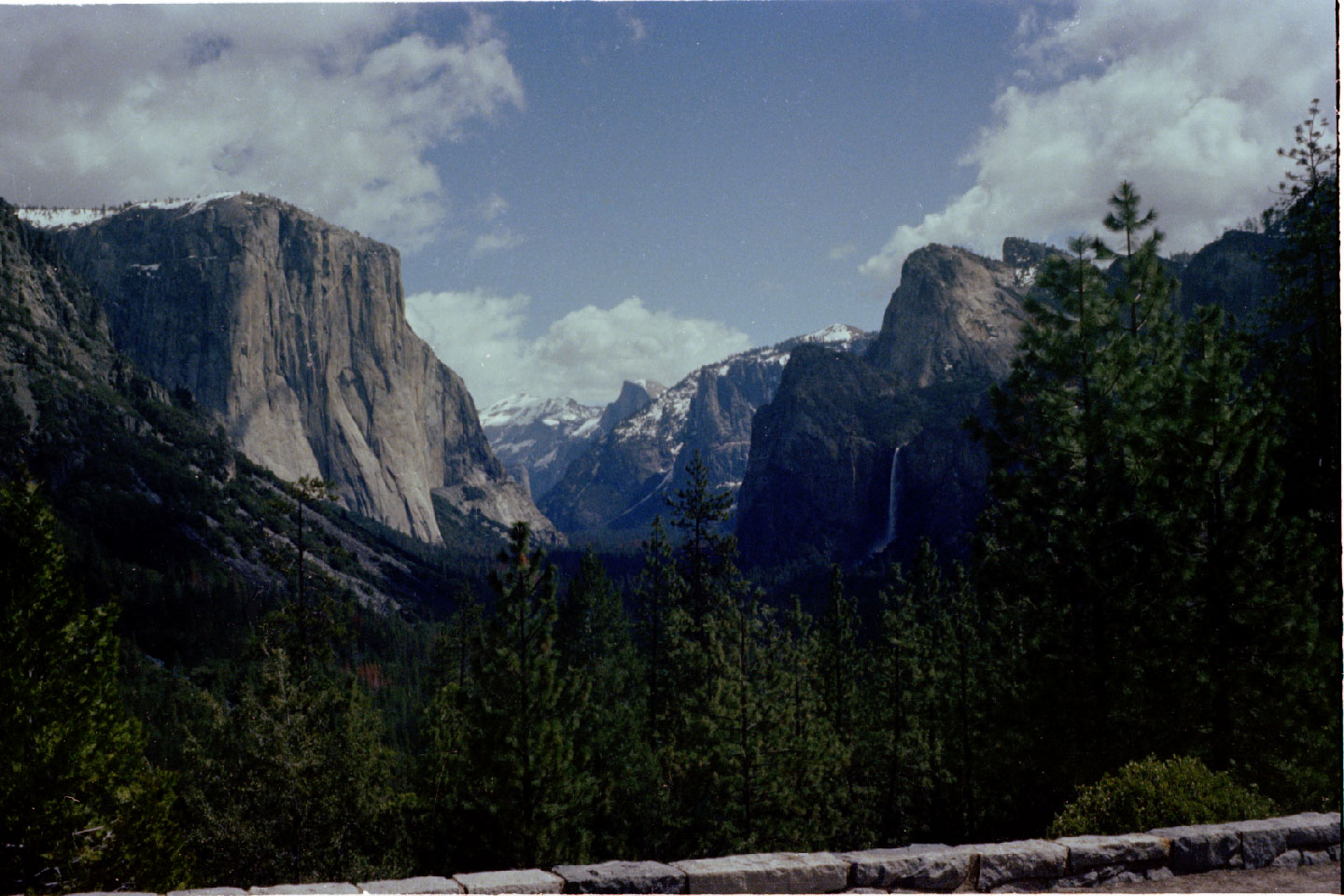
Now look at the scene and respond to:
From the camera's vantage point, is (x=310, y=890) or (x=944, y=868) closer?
(x=310, y=890)

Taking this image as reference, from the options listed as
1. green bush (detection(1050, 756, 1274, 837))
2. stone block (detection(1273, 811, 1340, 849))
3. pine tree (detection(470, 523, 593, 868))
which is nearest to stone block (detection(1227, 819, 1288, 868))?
stone block (detection(1273, 811, 1340, 849))

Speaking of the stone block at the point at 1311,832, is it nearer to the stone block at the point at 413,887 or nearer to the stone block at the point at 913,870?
the stone block at the point at 913,870

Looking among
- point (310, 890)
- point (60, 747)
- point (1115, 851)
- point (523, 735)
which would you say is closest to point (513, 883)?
point (310, 890)


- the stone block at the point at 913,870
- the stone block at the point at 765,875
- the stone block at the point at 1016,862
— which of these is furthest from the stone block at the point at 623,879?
the stone block at the point at 1016,862

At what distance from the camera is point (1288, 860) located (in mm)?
10484

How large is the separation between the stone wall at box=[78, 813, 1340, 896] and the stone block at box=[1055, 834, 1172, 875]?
0.4 inches

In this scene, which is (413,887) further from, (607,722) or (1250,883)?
(607,722)

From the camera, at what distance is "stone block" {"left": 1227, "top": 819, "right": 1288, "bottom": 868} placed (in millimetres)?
10375

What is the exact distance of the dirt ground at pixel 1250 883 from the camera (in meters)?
9.88

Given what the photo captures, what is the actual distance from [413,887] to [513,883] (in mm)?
1035

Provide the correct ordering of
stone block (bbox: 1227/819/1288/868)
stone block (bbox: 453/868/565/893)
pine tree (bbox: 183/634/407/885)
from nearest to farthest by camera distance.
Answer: stone block (bbox: 453/868/565/893) < stone block (bbox: 1227/819/1288/868) < pine tree (bbox: 183/634/407/885)

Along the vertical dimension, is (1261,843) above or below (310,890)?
above

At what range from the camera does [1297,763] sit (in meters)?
16.3

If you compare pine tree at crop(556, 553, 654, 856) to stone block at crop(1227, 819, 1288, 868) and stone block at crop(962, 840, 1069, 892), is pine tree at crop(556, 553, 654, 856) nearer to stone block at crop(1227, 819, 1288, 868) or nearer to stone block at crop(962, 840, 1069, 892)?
stone block at crop(962, 840, 1069, 892)
